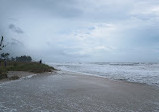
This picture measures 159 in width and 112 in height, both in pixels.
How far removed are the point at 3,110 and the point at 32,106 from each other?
1120 millimetres

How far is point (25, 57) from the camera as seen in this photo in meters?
80.0

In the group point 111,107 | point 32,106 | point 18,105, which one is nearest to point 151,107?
point 111,107

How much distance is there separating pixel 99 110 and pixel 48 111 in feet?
6.63

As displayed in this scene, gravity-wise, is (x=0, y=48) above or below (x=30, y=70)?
above

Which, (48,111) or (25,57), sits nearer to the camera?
(48,111)

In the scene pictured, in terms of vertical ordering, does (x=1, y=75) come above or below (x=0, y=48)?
below

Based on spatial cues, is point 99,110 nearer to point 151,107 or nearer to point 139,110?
point 139,110

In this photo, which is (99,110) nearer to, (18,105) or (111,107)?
(111,107)

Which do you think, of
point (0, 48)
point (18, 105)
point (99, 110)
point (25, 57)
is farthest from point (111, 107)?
point (25, 57)

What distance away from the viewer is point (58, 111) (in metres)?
6.35

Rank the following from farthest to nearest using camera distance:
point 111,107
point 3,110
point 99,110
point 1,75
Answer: point 1,75 → point 111,107 → point 99,110 → point 3,110

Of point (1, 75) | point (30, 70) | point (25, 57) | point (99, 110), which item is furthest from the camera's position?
point (25, 57)

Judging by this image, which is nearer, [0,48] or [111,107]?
[111,107]

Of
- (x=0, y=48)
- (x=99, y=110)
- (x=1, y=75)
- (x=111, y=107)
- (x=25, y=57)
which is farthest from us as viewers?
(x=25, y=57)
